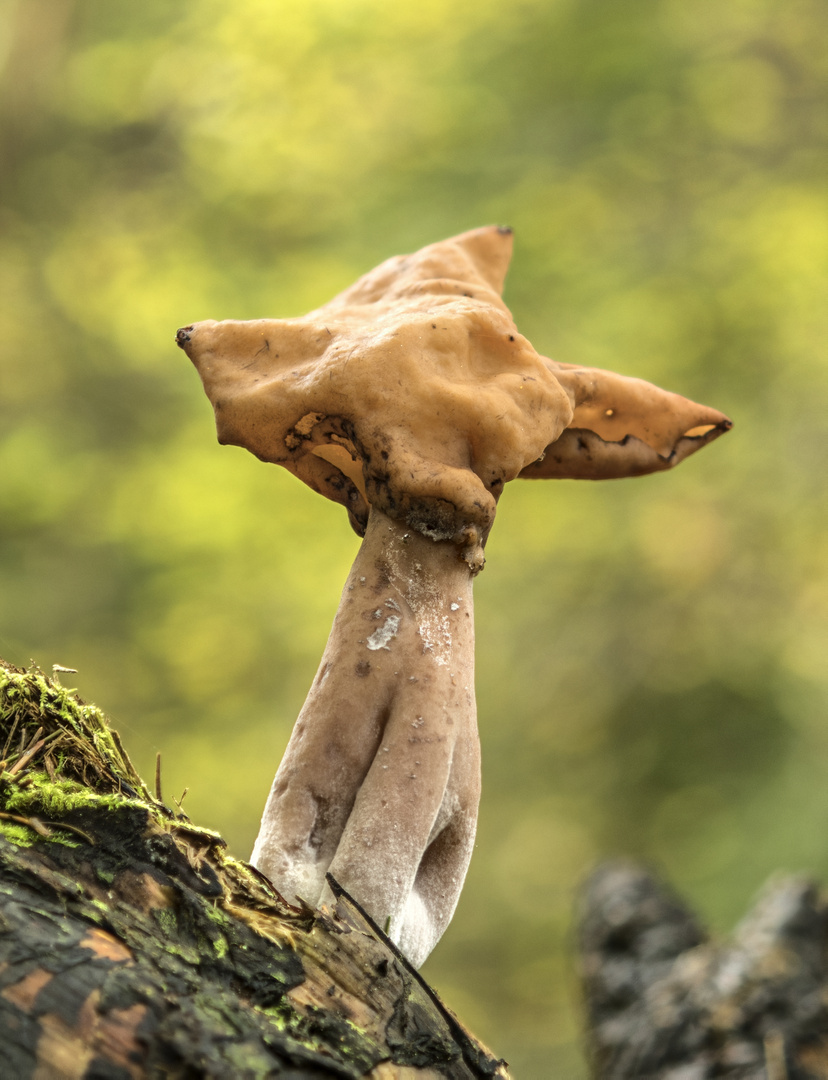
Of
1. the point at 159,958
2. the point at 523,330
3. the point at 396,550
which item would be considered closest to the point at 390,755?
the point at 396,550

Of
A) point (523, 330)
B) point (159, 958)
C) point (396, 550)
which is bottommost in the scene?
point (159, 958)

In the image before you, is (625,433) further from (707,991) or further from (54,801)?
(707,991)

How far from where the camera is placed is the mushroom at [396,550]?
186 cm

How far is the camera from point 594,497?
7.60m

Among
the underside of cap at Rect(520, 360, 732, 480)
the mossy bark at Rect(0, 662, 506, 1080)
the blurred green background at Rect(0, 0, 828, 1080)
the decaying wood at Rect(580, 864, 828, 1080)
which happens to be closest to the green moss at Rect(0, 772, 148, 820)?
the mossy bark at Rect(0, 662, 506, 1080)

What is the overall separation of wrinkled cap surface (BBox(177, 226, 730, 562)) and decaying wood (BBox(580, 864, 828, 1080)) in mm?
2091

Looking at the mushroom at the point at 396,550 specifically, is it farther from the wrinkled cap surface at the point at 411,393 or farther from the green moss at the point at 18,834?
the green moss at the point at 18,834

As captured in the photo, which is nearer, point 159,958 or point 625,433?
point 159,958

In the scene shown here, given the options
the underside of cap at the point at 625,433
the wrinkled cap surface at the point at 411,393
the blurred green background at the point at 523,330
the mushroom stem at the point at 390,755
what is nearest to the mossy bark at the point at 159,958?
the mushroom stem at the point at 390,755

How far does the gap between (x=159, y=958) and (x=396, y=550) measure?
0.99m

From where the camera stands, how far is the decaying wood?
295 centimetres

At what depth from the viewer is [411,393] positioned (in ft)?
6.16

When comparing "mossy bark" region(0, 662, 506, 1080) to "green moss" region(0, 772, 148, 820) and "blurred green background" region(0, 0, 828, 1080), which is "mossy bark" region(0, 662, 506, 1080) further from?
"blurred green background" region(0, 0, 828, 1080)

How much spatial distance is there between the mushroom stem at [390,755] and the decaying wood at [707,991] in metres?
1.65
